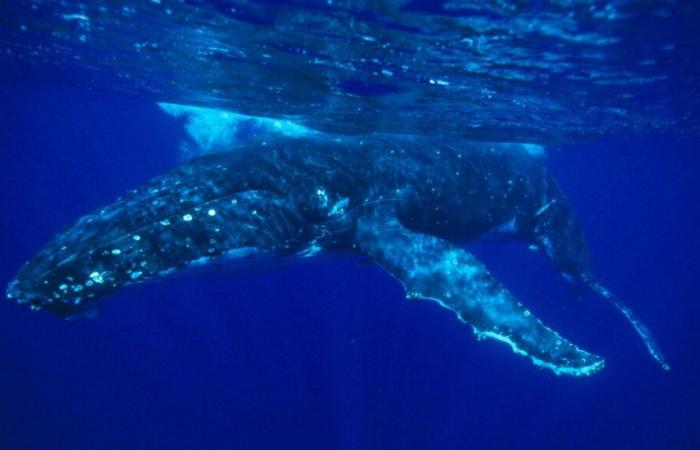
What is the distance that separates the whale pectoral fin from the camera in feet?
22.2

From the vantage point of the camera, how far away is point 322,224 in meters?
8.46

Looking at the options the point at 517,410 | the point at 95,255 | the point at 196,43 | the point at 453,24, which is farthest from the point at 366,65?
the point at 517,410

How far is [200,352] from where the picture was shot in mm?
33219

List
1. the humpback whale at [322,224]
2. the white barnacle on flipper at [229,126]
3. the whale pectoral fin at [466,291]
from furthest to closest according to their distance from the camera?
the white barnacle on flipper at [229,126] < the whale pectoral fin at [466,291] < the humpback whale at [322,224]

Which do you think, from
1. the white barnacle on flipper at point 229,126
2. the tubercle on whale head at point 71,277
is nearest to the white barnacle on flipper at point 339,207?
the tubercle on whale head at point 71,277

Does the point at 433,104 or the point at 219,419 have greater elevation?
the point at 433,104

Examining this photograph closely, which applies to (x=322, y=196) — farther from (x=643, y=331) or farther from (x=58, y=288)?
(x=643, y=331)

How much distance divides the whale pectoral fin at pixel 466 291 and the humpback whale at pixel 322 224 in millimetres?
20

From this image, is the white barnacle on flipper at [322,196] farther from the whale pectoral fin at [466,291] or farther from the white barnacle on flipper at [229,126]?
the white barnacle on flipper at [229,126]

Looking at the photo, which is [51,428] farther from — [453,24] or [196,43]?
[453,24]

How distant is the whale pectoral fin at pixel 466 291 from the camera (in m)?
6.76

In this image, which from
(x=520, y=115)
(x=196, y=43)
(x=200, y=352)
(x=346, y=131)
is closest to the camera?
(x=196, y=43)

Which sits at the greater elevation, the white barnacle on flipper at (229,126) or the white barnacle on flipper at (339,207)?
the white barnacle on flipper at (339,207)

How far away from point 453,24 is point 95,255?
8615 millimetres
